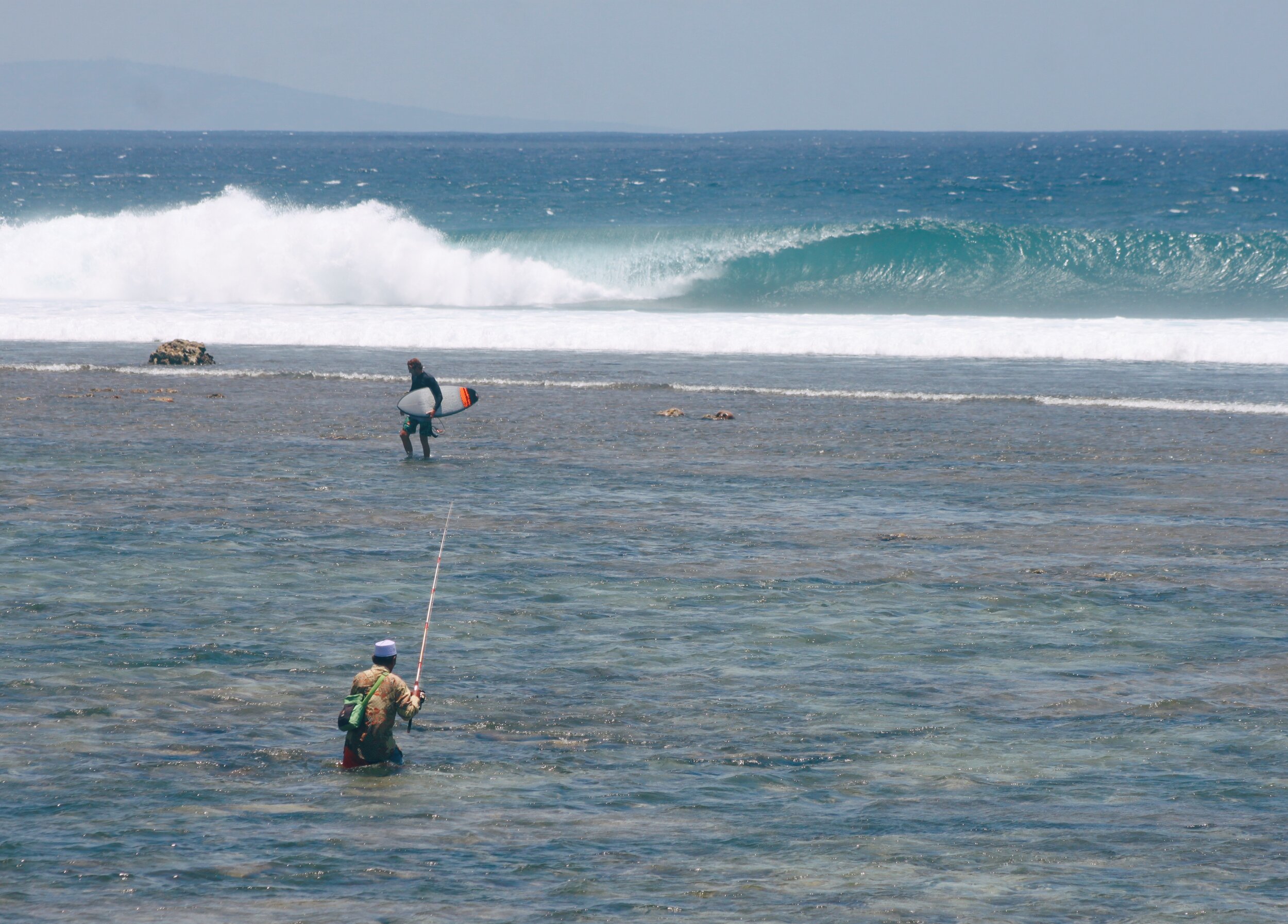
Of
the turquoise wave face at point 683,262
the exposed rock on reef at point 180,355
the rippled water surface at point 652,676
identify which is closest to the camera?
the rippled water surface at point 652,676

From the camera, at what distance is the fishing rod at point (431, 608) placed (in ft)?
34.8

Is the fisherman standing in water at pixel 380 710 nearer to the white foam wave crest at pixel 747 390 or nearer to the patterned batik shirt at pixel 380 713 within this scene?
the patterned batik shirt at pixel 380 713

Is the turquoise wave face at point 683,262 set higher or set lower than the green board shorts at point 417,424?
higher

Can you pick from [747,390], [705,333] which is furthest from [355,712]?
[705,333]

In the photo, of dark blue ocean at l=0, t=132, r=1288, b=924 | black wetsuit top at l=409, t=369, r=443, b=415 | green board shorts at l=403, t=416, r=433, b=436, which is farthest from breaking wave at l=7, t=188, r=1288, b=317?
green board shorts at l=403, t=416, r=433, b=436

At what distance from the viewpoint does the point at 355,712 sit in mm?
10078

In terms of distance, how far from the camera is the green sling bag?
33.0 ft

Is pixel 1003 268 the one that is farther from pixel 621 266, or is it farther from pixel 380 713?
pixel 380 713

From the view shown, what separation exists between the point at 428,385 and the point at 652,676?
1104 cm

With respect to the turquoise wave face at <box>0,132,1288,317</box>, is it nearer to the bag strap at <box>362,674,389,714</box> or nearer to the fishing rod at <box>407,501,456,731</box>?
the fishing rod at <box>407,501,456,731</box>

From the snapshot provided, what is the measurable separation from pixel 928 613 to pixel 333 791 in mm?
6603

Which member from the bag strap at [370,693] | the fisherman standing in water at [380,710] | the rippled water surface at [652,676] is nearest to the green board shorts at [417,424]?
the rippled water surface at [652,676]

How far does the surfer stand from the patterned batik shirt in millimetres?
12279

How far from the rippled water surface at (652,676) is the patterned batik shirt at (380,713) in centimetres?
19
